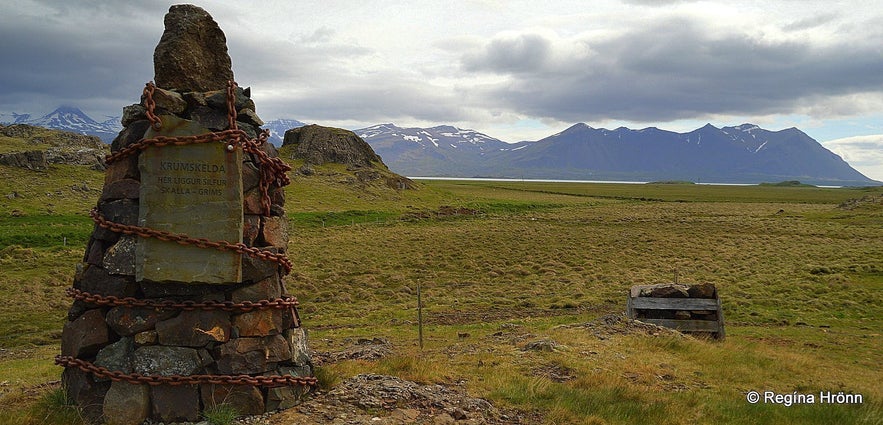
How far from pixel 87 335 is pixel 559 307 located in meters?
17.7

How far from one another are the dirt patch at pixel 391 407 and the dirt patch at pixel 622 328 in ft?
21.9

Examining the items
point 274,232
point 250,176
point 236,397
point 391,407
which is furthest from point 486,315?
point 250,176

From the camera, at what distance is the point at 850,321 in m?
19.3

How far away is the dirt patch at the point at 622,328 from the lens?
48.0 ft

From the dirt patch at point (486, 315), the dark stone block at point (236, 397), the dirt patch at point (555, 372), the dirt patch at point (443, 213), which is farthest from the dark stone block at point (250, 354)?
A: the dirt patch at point (443, 213)

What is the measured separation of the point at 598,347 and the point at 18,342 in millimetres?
17906

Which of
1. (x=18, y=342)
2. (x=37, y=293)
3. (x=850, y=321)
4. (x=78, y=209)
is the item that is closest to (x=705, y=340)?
(x=850, y=321)

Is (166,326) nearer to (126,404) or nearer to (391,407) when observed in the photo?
(126,404)

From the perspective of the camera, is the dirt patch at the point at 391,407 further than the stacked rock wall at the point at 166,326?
Yes

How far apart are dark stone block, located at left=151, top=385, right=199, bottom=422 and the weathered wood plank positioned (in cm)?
1273

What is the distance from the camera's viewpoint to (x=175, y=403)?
7.32 m

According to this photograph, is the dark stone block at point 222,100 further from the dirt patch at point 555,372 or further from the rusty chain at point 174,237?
the dirt patch at point 555,372

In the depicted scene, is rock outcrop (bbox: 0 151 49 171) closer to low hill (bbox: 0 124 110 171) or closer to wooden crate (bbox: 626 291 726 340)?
low hill (bbox: 0 124 110 171)

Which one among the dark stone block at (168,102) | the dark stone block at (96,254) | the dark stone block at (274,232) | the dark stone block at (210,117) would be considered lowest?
the dark stone block at (96,254)
